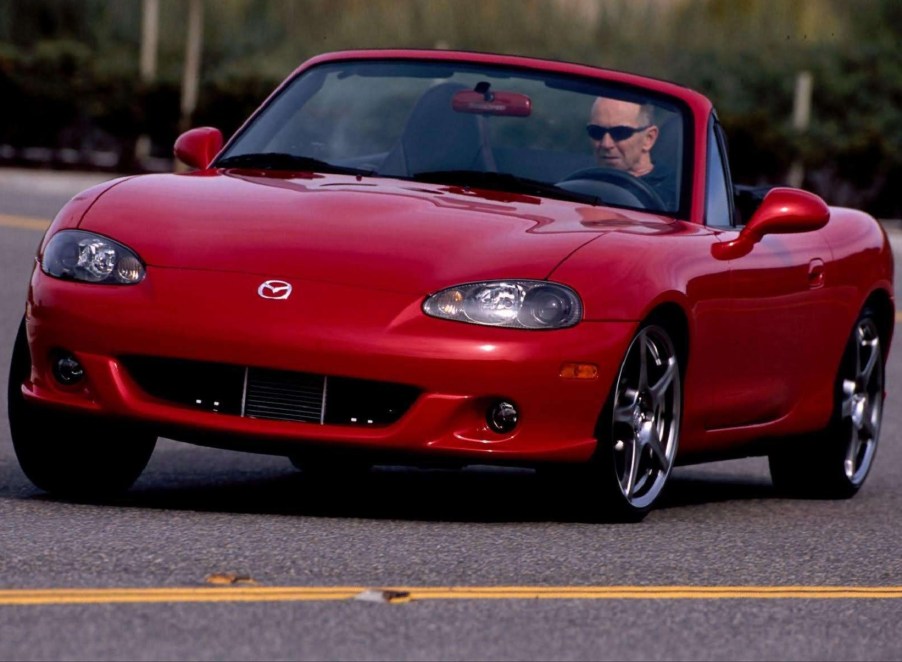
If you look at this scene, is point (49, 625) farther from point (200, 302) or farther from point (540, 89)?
point (540, 89)

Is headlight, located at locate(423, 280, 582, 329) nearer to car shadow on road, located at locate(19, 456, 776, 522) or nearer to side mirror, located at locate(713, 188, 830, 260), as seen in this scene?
car shadow on road, located at locate(19, 456, 776, 522)

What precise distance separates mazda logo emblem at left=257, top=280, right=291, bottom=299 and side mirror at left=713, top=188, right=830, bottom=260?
1.78 meters

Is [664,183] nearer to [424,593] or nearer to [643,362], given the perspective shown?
[643,362]

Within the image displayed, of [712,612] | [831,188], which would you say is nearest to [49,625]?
[712,612]

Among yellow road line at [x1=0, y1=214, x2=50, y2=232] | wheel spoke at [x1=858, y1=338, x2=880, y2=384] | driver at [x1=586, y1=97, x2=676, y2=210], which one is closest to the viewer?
driver at [x1=586, y1=97, x2=676, y2=210]

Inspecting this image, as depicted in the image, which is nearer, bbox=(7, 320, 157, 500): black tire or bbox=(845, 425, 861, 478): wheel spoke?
bbox=(7, 320, 157, 500): black tire

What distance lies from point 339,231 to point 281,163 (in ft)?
3.95

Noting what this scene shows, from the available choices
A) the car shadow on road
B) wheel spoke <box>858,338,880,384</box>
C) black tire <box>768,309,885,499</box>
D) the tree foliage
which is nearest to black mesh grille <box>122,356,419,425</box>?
the car shadow on road

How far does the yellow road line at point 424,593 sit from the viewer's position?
5109mm

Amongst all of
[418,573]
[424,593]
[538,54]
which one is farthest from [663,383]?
[538,54]

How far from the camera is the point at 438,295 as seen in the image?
256 inches

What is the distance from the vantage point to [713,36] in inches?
2502

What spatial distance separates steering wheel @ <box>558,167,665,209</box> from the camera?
7.80m

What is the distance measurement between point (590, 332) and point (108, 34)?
2087 inches
